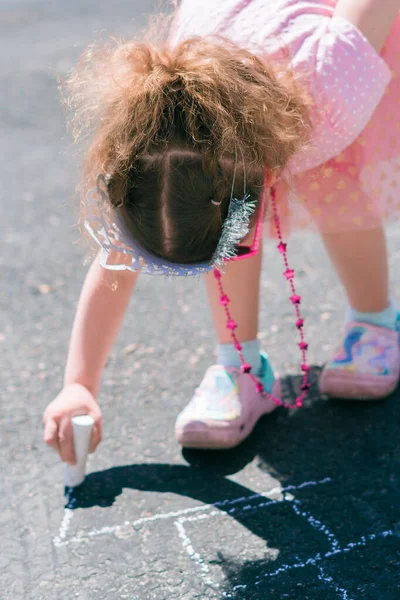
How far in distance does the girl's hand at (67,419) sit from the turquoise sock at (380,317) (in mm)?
594

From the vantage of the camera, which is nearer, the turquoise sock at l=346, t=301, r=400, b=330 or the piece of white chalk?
the piece of white chalk

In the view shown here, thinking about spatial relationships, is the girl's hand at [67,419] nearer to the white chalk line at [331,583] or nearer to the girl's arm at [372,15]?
the white chalk line at [331,583]

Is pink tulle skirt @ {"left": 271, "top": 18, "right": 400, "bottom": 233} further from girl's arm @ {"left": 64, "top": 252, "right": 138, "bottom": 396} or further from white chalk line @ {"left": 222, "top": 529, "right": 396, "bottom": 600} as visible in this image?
white chalk line @ {"left": 222, "top": 529, "right": 396, "bottom": 600}

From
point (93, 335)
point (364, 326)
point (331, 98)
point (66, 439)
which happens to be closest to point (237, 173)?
point (331, 98)

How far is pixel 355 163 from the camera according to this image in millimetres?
1455

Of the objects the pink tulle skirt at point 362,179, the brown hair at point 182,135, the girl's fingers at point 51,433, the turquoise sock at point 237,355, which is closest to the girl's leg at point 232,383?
the turquoise sock at point 237,355

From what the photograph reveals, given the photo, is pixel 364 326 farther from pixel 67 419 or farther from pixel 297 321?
pixel 67 419

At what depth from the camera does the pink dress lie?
1311 mm

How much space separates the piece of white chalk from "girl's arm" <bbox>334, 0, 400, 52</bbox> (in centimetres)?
78

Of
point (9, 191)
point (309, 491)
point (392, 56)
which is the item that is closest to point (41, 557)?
point (309, 491)

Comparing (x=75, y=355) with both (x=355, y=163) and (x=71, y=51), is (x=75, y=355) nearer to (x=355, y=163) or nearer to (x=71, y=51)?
(x=355, y=163)

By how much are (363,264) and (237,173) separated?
21.0 inches

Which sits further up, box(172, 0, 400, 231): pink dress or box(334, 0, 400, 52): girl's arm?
box(334, 0, 400, 52): girl's arm

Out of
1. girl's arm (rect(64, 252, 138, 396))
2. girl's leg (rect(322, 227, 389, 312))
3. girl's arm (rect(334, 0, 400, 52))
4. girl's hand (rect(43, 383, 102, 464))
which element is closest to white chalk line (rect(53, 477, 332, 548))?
girl's hand (rect(43, 383, 102, 464))
